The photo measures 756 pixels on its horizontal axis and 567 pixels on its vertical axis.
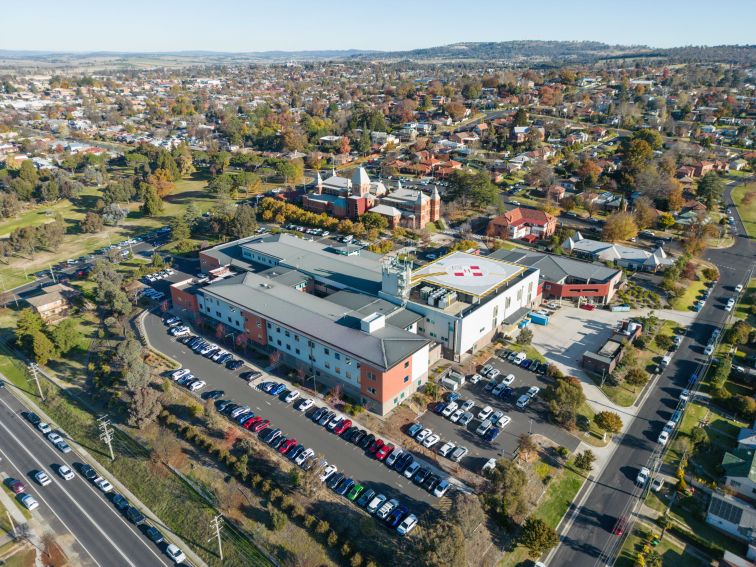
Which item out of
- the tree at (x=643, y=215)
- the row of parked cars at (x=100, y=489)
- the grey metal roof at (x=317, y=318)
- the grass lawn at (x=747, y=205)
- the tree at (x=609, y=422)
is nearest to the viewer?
the row of parked cars at (x=100, y=489)

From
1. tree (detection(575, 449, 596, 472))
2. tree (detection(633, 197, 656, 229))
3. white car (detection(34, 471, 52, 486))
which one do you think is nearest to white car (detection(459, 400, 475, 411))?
tree (detection(575, 449, 596, 472))

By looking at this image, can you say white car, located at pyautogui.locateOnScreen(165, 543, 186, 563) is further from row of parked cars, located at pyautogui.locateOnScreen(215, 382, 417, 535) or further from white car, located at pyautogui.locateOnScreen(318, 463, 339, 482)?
white car, located at pyautogui.locateOnScreen(318, 463, 339, 482)

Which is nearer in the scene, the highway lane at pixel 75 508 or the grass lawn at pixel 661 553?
the grass lawn at pixel 661 553

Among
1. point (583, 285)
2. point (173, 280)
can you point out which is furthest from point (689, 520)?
point (173, 280)

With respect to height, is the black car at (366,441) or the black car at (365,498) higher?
the black car at (366,441)

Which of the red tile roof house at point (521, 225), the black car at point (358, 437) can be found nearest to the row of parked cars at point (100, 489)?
the black car at point (358, 437)

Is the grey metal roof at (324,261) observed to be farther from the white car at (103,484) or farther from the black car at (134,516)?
the black car at (134,516)

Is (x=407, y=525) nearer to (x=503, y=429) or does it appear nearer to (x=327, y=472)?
(x=327, y=472)
